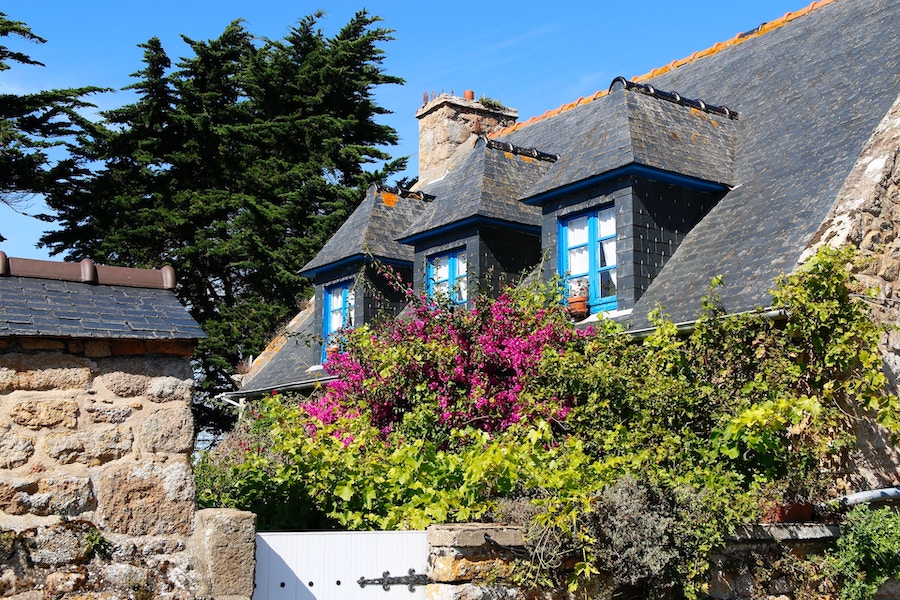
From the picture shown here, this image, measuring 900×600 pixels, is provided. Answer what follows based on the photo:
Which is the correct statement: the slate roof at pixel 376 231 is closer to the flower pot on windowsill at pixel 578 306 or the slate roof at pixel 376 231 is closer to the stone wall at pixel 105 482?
the flower pot on windowsill at pixel 578 306

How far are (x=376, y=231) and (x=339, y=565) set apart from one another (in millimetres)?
10049

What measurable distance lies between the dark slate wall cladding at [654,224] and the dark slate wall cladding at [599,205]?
0.9 inches

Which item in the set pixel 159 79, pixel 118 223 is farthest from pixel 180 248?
pixel 159 79

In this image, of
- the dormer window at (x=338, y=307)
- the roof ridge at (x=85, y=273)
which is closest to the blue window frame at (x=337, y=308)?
the dormer window at (x=338, y=307)

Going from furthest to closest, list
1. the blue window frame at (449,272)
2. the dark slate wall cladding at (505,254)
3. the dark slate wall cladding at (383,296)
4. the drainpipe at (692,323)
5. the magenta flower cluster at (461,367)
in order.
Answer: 1. the dark slate wall cladding at (383,296)
2. the blue window frame at (449,272)
3. the dark slate wall cladding at (505,254)
4. the magenta flower cluster at (461,367)
5. the drainpipe at (692,323)

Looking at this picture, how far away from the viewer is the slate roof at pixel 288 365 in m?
15.3

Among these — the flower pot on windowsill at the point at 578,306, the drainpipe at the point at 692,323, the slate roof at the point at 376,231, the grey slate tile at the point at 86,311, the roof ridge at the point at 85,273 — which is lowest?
the grey slate tile at the point at 86,311

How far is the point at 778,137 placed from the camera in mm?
11719

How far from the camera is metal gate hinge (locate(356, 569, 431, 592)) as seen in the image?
17.8ft

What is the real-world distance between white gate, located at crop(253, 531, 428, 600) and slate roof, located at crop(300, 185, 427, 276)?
9158 millimetres

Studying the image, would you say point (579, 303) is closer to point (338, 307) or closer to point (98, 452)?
point (338, 307)

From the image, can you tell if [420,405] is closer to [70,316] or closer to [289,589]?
[289,589]

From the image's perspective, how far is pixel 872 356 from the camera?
7930 mm

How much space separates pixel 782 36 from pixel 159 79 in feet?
54.0
